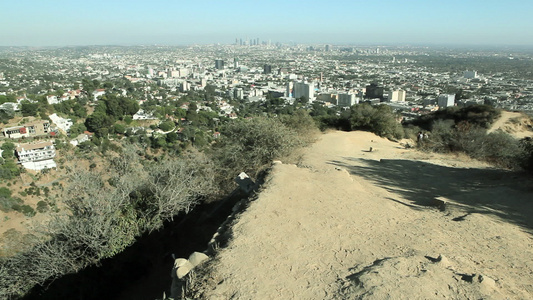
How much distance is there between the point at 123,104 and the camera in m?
31.4

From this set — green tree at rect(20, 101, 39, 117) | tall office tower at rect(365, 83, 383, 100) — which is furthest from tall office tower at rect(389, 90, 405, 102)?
green tree at rect(20, 101, 39, 117)

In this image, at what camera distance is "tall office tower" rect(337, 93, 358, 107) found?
143ft

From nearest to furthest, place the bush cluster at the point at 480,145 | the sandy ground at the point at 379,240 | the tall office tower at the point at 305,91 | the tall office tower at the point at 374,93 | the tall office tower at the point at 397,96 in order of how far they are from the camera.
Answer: the sandy ground at the point at 379,240 < the bush cluster at the point at 480,145 < the tall office tower at the point at 397,96 < the tall office tower at the point at 374,93 < the tall office tower at the point at 305,91

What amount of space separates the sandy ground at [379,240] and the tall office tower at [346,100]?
3621cm

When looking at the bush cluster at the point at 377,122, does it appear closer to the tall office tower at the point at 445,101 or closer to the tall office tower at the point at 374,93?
the tall office tower at the point at 445,101

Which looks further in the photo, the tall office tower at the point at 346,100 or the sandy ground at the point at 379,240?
the tall office tower at the point at 346,100

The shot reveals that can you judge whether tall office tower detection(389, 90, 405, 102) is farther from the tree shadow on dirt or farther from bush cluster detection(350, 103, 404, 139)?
the tree shadow on dirt

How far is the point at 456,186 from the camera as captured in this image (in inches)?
307

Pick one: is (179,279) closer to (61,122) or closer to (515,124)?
(515,124)

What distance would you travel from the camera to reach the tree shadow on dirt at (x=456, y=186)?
6179 millimetres

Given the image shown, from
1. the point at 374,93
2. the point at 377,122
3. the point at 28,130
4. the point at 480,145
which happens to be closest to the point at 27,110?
the point at 28,130

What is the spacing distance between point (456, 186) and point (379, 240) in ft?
13.8

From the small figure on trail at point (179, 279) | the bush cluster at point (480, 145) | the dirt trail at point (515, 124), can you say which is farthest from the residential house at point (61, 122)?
the dirt trail at point (515, 124)

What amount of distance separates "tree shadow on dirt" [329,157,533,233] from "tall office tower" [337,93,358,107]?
113ft
